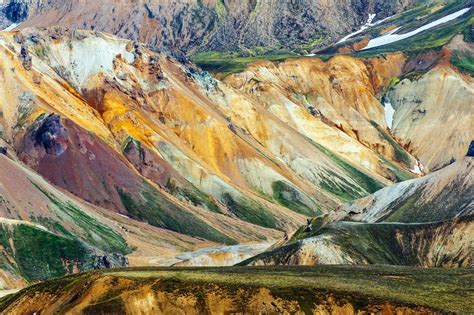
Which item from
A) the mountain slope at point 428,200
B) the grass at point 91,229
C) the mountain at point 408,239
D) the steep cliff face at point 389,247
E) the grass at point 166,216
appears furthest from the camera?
the grass at point 166,216

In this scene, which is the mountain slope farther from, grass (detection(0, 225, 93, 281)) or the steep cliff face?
grass (detection(0, 225, 93, 281))

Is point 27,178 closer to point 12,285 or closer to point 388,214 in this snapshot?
point 12,285

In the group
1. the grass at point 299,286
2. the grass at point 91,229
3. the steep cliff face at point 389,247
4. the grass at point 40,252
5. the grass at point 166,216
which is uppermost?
the grass at point 299,286

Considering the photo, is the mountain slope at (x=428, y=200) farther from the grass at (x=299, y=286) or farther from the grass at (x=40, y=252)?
the grass at (x=299, y=286)

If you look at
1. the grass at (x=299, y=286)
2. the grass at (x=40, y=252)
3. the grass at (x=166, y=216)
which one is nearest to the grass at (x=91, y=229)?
the grass at (x=40, y=252)

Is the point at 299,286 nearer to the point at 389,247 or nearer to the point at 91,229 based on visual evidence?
the point at 389,247

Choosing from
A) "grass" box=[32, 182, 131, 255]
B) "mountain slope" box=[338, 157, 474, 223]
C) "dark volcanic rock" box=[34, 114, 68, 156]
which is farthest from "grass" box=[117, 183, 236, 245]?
"mountain slope" box=[338, 157, 474, 223]

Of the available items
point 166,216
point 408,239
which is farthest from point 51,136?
point 408,239
